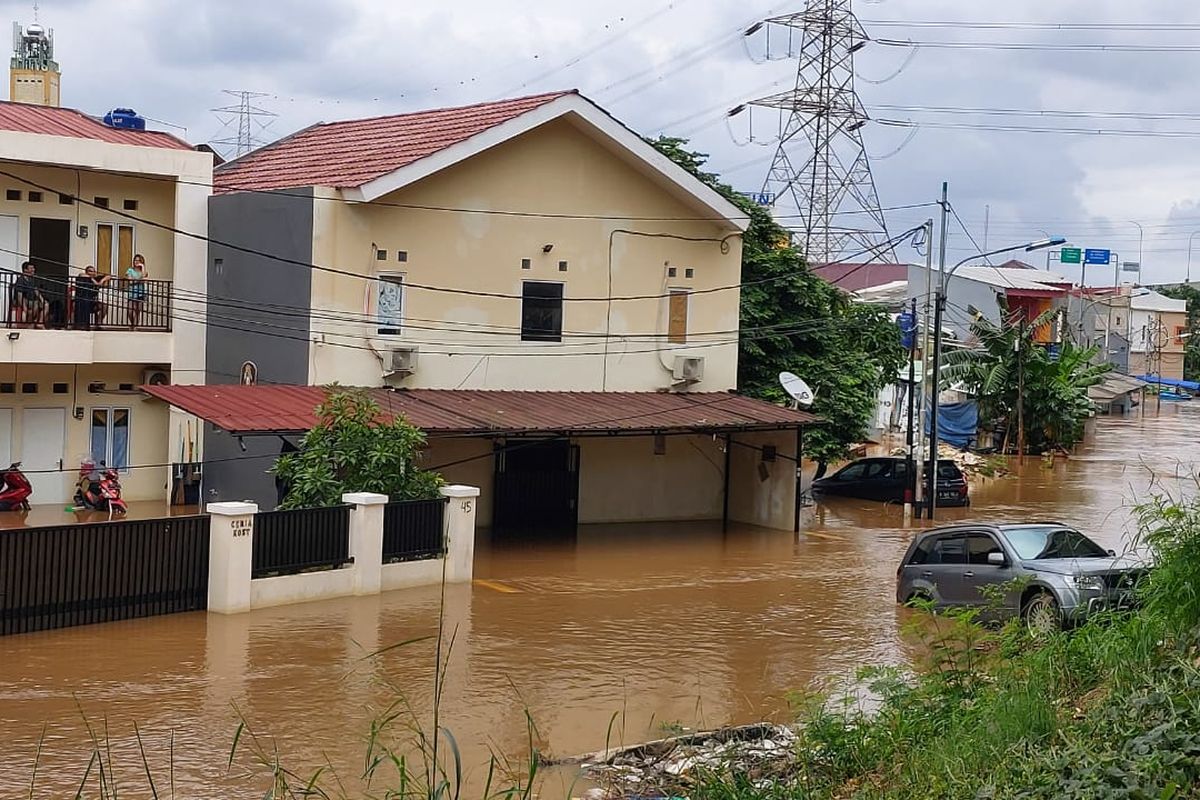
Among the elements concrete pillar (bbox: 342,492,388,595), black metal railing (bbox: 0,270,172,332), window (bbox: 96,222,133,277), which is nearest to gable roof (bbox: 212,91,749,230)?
window (bbox: 96,222,133,277)

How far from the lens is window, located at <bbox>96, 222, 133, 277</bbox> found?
27.8m


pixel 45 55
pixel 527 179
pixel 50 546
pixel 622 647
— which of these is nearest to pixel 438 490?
pixel 622 647

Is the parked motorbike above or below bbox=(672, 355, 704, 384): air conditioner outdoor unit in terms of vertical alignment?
below

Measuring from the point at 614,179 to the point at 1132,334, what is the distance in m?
81.7

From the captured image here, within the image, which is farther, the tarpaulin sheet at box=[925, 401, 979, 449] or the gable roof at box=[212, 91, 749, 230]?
the tarpaulin sheet at box=[925, 401, 979, 449]

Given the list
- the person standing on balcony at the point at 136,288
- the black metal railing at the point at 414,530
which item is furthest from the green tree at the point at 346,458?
the person standing on balcony at the point at 136,288

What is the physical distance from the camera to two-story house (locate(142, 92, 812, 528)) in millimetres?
26531

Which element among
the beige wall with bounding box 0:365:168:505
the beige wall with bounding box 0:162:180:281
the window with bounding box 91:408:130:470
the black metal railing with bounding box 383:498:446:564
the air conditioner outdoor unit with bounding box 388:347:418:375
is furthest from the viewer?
the window with bounding box 91:408:130:470

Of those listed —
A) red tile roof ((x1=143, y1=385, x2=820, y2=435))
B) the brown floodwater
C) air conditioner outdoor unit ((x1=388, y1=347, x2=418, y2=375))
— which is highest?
air conditioner outdoor unit ((x1=388, y1=347, x2=418, y2=375))

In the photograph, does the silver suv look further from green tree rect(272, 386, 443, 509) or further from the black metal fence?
the black metal fence

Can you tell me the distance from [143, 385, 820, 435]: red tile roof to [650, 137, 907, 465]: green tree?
4373 millimetres

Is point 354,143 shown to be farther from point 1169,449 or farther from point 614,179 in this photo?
point 1169,449

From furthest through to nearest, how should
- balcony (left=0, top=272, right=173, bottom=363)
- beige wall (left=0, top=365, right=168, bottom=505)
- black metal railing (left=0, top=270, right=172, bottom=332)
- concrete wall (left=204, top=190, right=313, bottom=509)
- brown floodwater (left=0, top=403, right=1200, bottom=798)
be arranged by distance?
beige wall (left=0, top=365, right=168, bottom=505), concrete wall (left=204, top=190, right=313, bottom=509), black metal railing (left=0, top=270, right=172, bottom=332), balcony (left=0, top=272, right=173, bottom=363), brown floodwater (left=0, top=403, right=1200, bottom=798)

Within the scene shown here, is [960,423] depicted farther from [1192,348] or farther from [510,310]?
[1192,348]
